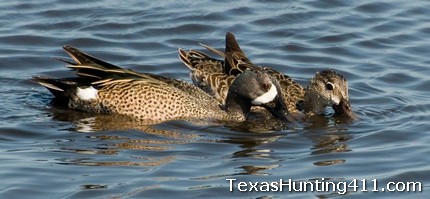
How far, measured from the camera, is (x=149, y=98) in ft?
38.3

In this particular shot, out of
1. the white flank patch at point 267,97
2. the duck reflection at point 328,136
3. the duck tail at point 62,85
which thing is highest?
the duck tail at point 62,85

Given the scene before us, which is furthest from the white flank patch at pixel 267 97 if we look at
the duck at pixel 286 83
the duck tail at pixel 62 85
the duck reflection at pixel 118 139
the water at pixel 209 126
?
the duck tail at pixel 62 85

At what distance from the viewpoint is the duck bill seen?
1183cm

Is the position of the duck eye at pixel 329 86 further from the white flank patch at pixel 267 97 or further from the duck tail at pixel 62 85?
the duck tail at pixel 62 85

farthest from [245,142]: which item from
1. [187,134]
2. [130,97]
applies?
[130,97]

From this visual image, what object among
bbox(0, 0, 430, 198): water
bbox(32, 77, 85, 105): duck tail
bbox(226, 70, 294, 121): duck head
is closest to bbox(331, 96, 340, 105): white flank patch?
bbox(0, 0, 430, 198): water

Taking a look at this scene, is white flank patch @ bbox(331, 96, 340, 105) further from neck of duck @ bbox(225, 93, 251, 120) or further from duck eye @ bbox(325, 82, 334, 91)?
neck of duck @ bbox(225, 93, 251, 120)

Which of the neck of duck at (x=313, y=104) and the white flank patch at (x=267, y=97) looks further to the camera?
the neck of duck at (x=313, y=104)

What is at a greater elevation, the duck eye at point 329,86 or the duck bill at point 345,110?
the duck eye at point 329,86

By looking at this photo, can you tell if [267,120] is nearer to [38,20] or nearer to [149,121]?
[149,121]

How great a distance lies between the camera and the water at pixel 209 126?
9.54m

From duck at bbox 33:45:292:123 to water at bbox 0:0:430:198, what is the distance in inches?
7.3

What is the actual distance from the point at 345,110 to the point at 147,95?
1.84 m

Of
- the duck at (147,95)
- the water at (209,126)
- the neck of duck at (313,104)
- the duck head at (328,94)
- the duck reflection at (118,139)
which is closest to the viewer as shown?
the water at (209,126)
